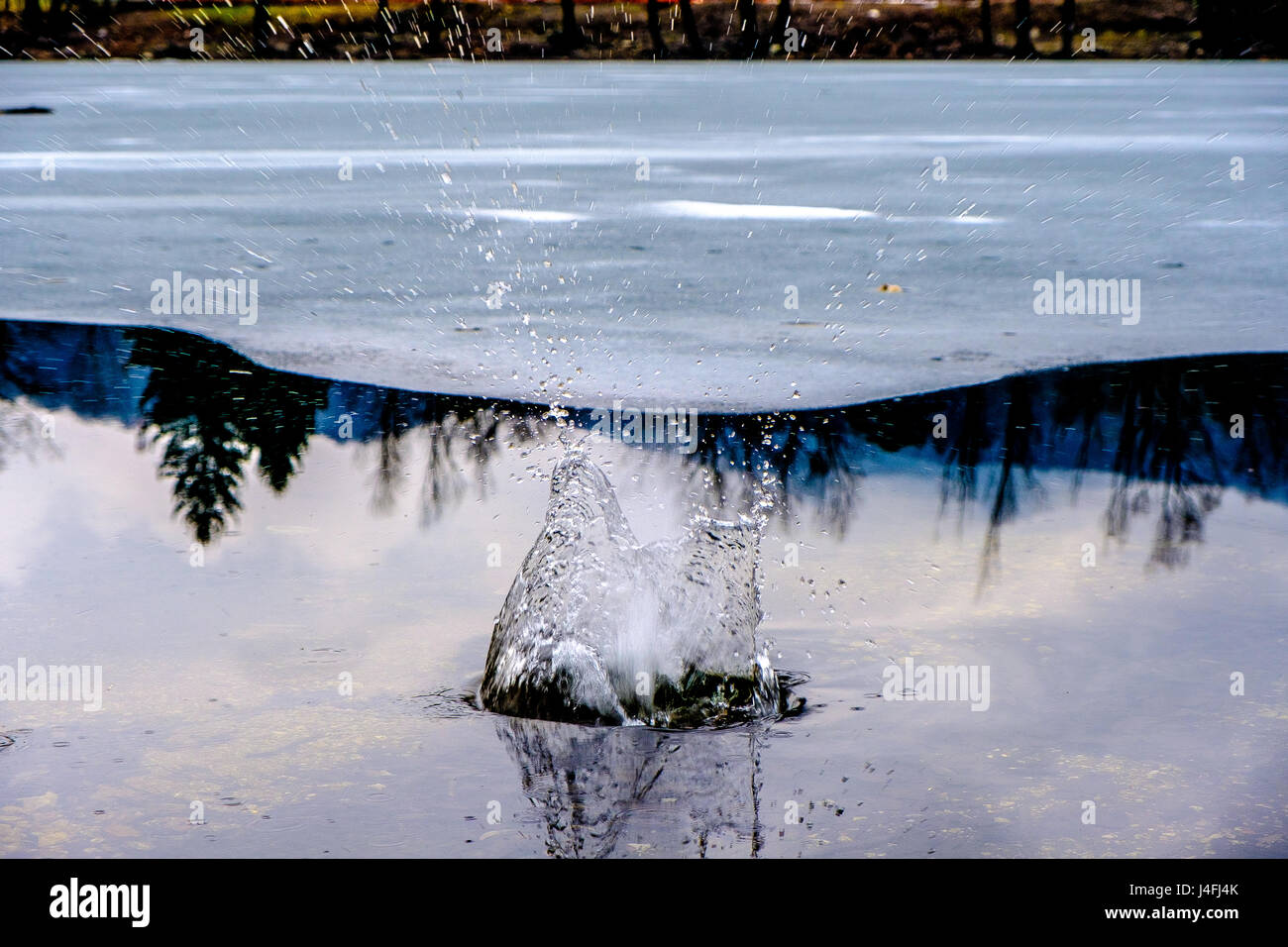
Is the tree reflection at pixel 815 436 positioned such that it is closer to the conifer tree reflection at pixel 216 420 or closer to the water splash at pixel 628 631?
the conifer tree reflection at pixel 216 420

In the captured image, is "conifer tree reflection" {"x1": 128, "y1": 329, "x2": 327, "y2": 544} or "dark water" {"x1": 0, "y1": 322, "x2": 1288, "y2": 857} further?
"conifer tree reflection" {"x1": 128, "y1": 329, "x2": 327, "y2": 544}

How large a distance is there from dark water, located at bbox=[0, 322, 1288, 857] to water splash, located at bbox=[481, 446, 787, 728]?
125 millimetres

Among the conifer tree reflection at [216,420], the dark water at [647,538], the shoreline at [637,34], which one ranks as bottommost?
the dark water at [647,538]

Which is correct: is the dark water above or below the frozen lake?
below

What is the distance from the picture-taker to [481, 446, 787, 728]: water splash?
3795 millimetres

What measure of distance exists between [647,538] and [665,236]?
717 centimetres

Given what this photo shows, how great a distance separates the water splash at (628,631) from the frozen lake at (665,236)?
2.53 m

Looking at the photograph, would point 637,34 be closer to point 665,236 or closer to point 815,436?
point 665,236

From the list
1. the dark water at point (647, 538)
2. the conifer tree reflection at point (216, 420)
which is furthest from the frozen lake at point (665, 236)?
the dark water at point (647, 538)

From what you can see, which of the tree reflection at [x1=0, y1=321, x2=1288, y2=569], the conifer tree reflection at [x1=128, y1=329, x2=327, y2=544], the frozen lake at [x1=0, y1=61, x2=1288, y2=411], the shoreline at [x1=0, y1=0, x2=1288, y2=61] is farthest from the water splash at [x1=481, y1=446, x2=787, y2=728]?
the shoreline at [x1=0, y1=0, x2=1288, y2=61]

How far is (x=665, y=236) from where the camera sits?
11.8 m

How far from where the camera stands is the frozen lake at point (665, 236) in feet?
25.8

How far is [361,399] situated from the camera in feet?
22.5

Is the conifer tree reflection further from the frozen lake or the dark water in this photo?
the frozen lake
